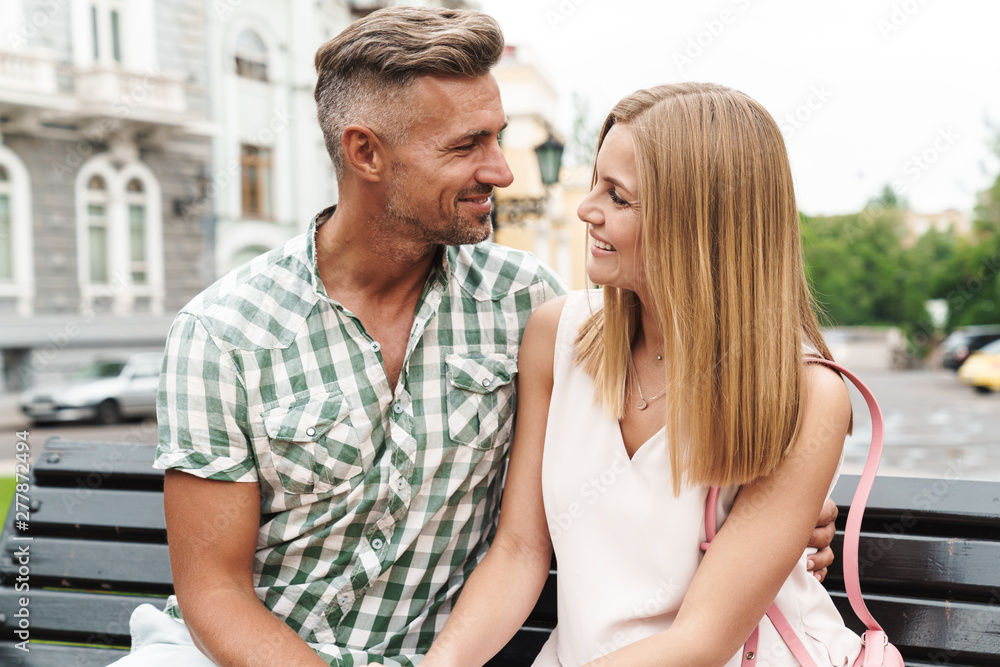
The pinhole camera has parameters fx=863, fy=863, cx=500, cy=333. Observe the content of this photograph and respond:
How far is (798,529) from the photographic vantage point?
5.34 feet

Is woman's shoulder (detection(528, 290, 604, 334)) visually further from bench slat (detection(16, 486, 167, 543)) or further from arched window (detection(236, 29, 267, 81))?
arched window (detection(236, 29, 267, 81))

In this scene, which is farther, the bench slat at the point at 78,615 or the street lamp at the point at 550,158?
the street lamp at the point at 550,158

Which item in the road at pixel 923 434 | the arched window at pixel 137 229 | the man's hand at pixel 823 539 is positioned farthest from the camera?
the arched window at pixel 137 229

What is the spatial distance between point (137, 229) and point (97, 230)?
0.72 meters

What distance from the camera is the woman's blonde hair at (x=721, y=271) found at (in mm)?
1632

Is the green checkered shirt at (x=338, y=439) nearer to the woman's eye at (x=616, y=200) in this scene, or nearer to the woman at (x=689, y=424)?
the woman at (x=689, y=424)

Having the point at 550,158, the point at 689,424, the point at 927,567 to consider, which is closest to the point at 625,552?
the point at 689,424

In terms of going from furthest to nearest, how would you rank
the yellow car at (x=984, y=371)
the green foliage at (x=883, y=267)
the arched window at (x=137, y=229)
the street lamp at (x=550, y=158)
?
the green foliage at (x=883, y=267) → the yellow car at (x=984, y=371) → the arched window at (x=137, y=229) → the street lamp at (x=550, y=158)

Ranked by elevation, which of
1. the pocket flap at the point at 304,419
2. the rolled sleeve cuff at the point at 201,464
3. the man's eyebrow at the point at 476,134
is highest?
the man's eyebrow at the point at 476,134

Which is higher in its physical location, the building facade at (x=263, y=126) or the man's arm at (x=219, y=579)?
the building facade at (x=263, y=126)

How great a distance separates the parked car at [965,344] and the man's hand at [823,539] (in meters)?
27.6

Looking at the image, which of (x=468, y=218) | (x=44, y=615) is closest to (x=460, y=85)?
(x=468, y=218)

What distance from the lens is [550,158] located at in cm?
748

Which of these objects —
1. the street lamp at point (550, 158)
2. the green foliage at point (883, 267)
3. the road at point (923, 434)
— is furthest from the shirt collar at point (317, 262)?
the green foliage at point (883, 267)
